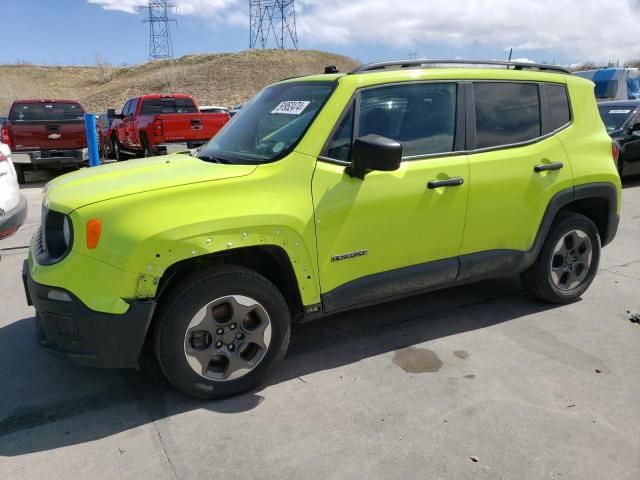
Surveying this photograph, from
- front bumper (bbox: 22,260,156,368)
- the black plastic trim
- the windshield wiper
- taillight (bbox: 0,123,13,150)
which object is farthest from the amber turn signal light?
taillight (bbox: 0,123,13,150)

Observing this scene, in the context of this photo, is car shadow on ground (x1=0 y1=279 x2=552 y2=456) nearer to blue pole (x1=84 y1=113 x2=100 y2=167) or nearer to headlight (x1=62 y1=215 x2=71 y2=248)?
headlight (x1=62 y1=215 x2=71 y2=248)

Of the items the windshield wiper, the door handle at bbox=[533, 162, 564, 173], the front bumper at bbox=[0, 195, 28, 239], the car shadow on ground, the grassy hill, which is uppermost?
the grassy hill

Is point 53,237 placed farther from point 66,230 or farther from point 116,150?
point 116,150

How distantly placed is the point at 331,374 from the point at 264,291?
2.51 ft

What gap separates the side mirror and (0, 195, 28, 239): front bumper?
3486mm

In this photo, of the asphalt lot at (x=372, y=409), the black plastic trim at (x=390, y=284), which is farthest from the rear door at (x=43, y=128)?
the black plastic trim at (x=390, y=284)

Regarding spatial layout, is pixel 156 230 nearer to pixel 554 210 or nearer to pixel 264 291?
pixel 264 291

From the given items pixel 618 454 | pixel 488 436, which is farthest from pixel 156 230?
pixel 618 454

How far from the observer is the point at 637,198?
30.3 feet

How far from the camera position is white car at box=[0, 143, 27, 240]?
4969 millimetres

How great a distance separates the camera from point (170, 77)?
201 feet

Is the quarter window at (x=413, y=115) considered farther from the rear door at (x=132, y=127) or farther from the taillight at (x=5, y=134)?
the rear door at (x=132, y=127)

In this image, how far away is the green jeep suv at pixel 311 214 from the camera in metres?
2.81

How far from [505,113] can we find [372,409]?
91.2 inches
